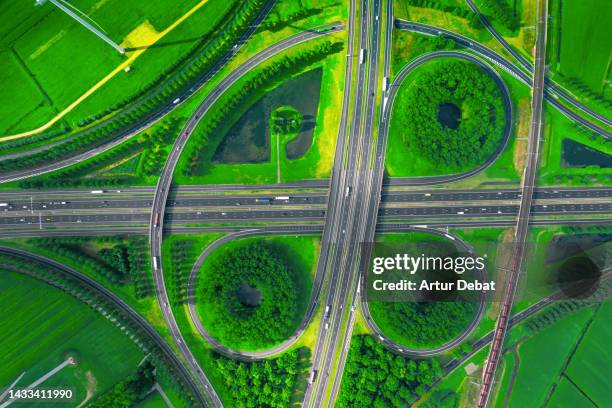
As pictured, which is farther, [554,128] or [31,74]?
[554,128]

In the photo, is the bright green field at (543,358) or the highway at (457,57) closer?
the bright green field at (543,358)

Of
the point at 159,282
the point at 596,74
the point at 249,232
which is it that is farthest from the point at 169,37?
the point at 596,74

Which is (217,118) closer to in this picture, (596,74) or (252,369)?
(252,369)

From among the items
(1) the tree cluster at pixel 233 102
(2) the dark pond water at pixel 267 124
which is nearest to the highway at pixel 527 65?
(1) the tree cluster at pixel 233 102

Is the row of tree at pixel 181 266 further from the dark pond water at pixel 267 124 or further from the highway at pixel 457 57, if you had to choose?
the highway at pixel 457 57

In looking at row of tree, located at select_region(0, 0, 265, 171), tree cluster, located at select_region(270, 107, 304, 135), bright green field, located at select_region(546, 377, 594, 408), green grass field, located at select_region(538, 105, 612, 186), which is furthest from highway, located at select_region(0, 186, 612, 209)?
bright green field, located at select_region(546, 377, 594, 408)

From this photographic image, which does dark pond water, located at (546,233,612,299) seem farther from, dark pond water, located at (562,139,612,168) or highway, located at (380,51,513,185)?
highway, located at (380,51,513,185)

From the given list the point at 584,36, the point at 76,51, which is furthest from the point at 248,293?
the point at 584,36
